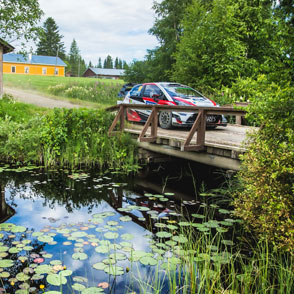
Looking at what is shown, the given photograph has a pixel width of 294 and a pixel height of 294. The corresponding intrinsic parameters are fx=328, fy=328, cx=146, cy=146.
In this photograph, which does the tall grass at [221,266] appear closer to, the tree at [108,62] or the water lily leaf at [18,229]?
the water lily leaf at [18,229]

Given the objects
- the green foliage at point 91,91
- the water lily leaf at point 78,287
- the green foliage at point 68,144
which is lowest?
the water lily leaf at point 78,287

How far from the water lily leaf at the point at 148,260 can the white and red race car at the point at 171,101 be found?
6.26 metres

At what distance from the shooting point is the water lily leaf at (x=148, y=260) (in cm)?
412

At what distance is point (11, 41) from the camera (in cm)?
2145

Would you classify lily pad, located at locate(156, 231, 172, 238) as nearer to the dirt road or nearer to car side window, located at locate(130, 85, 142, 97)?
car side window, located at locate(130, 85, 142, 97)

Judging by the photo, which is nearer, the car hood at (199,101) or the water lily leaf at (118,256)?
the water lily leaf at (118,256)

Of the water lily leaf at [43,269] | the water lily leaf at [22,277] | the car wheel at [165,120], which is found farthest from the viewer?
the car wheel at [165,120]

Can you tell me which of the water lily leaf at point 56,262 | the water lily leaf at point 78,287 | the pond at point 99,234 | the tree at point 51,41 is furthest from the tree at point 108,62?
the water lily leaf at point 78,287

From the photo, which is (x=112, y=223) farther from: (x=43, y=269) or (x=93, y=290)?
(x=93, y=290)

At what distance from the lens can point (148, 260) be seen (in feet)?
13.7

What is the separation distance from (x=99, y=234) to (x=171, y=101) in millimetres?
6112

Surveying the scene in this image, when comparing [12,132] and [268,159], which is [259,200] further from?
[12,132]

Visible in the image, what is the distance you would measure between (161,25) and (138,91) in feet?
56.4

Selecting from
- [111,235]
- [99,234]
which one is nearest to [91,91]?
[99,234]
